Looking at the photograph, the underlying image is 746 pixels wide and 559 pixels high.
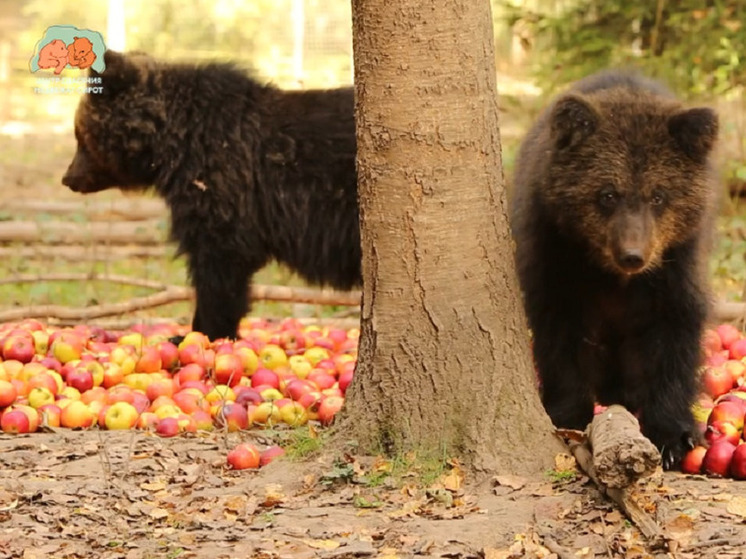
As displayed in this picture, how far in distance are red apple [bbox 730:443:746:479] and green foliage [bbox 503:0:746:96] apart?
6652 millimetres

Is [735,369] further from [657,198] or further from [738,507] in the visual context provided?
[738,507]

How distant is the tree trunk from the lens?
4.22 meters

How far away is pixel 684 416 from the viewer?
4.82 m

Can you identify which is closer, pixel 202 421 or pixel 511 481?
pixel 511 481

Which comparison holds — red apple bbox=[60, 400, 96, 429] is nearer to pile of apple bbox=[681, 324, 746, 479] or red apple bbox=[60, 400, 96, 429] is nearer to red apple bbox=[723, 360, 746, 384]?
pile of apple bbox=[681, 324, 746, 479]

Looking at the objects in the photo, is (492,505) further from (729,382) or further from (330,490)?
(729,382)

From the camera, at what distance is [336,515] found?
156 inches

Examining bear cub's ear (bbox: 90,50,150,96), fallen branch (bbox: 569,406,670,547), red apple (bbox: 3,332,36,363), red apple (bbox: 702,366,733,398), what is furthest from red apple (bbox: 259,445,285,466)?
bear cub's ear (bbox: 90,50,150,96)

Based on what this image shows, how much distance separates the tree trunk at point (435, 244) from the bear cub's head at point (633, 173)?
1.90 ft

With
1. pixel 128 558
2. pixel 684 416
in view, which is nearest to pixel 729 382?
pixel 684 416

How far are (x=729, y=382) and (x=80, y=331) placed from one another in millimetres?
4123

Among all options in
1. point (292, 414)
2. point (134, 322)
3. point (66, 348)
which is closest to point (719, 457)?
point (292, 414)

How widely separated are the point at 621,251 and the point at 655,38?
270 inches

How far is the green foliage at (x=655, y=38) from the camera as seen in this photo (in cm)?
1051
